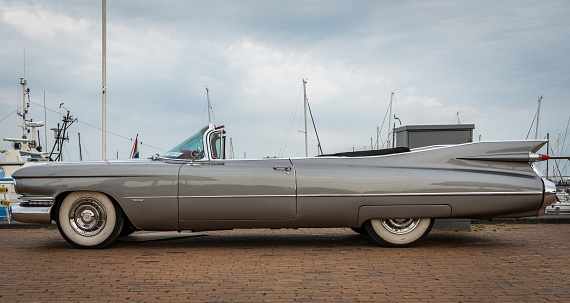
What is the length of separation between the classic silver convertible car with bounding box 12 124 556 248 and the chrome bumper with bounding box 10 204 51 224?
0.01 m

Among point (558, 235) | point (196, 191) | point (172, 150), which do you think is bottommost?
point (558, 235)

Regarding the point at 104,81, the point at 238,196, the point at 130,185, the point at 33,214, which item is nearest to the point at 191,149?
the point at 130,185

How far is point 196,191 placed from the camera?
20.9ft

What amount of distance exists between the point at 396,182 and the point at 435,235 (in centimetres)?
187

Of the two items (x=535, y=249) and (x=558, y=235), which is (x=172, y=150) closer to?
(x=535, y=249)

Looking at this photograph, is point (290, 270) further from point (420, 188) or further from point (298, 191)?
point (420, 188)

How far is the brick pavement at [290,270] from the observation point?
4398 millimetres

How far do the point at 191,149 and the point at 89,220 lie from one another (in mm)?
1488

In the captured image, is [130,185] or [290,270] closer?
[290,270]

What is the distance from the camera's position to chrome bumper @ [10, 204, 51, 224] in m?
6.52

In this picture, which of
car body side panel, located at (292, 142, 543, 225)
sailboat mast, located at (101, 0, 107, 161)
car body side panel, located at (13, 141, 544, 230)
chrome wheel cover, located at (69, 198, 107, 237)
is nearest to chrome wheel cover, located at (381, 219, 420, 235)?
A: car body side panel, located at (13, 141, 544, 230)

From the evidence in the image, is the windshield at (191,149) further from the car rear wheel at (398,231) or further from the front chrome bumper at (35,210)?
the car rear wheel at (398,231)

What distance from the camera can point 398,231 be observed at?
260 inches

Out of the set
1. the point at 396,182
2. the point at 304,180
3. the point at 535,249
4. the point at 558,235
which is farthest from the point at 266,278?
the point at 558,235
